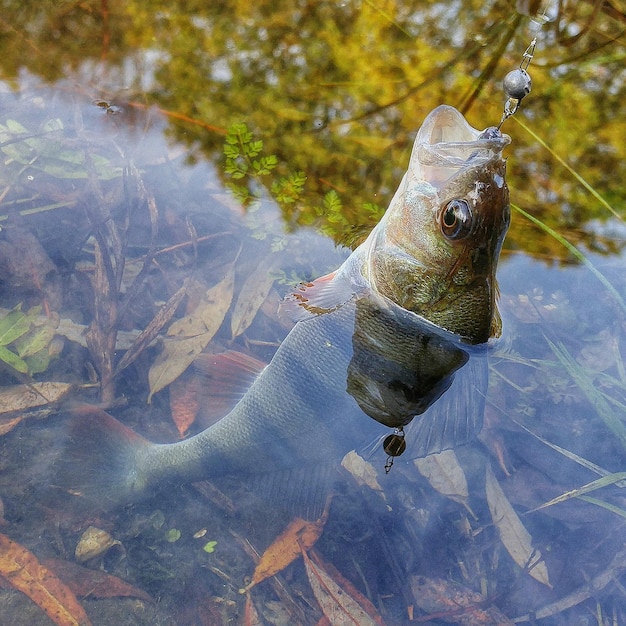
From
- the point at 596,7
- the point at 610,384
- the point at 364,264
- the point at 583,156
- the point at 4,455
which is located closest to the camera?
the point at 4,455

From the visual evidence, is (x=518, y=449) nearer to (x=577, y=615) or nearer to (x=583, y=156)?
(x=577, y=615)

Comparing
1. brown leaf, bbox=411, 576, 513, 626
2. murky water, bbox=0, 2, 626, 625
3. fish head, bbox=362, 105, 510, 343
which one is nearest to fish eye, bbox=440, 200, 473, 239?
fish head, bbox=362, 105, 510, 343

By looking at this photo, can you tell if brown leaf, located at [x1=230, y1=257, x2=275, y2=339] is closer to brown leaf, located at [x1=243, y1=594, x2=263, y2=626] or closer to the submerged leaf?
brown leaf, located at [x1=243, y1=594, x2=263, y2=626]

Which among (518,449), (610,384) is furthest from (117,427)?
(610,384)

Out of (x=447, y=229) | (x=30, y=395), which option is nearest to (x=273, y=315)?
(x=447, y=229)

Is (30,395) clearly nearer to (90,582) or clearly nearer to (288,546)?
(90,582)

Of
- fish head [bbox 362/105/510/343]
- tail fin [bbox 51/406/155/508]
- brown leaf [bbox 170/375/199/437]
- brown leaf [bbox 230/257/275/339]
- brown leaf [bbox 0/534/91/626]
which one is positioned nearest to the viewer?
brown leaf [bbox 0/534/91/626]

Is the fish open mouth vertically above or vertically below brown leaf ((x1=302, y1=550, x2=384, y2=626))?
above
